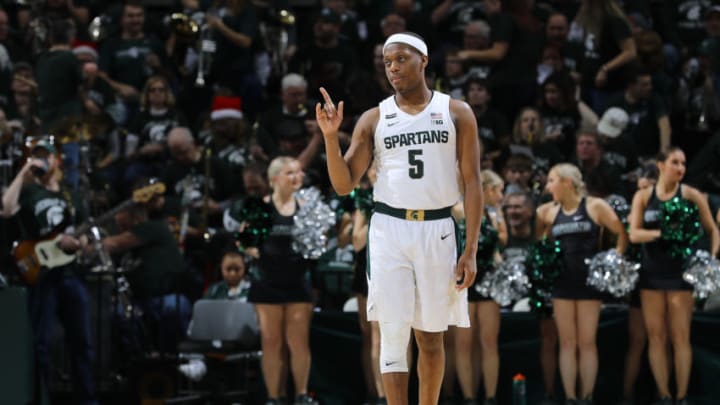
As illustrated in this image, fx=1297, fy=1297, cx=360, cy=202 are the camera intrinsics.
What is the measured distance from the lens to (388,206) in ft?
22.3

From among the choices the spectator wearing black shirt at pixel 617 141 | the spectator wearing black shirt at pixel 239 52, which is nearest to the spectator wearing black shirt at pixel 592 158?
the spectator wearing black shirt at pixel 617 141

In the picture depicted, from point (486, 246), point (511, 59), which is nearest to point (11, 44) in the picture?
point (511, 59)

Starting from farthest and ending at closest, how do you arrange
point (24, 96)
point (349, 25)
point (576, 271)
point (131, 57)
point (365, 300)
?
point (349, 25)
point (131, 57)
point (24, 96)
point (365, 300)
point (576, 271)

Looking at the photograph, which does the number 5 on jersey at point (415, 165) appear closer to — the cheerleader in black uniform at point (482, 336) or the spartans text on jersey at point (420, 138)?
the spartans text on jersey at point (420, 138)

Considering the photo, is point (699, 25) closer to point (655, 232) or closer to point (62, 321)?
point (655, 232)

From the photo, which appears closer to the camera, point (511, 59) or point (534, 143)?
point (534, 143)

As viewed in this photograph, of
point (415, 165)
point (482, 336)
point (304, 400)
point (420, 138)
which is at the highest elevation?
point (420, 138)

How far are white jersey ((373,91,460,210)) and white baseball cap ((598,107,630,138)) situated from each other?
635cm

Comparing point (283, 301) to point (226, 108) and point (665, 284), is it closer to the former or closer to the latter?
point (665, 284)

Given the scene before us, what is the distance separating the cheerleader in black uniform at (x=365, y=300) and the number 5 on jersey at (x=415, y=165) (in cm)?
368

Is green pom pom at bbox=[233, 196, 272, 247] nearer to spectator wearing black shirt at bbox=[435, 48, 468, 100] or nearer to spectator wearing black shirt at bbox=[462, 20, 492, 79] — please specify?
spectator wearing black shirt at bbox=[435, 48, 468, 100]

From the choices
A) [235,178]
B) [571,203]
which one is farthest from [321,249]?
[235,178]

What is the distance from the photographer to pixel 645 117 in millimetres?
13133

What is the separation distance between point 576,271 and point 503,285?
601 millimetres
